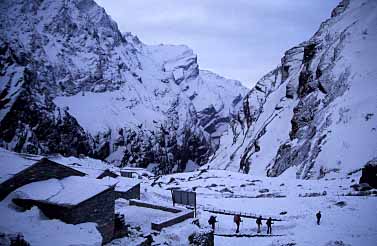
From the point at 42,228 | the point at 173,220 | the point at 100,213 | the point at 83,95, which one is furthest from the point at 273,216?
the point at 83,95

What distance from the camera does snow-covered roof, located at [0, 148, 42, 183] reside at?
12.9m

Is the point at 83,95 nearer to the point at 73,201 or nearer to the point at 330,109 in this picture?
the point at 330,109

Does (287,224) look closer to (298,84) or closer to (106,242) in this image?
(106,242)

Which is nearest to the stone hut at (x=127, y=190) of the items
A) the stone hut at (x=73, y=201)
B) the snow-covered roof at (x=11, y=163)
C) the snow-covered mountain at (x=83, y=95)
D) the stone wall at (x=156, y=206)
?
the stone wall at (x=156, y=206)

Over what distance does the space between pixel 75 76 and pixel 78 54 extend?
1418 cm

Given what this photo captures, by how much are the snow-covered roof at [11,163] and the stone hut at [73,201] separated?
0.75m

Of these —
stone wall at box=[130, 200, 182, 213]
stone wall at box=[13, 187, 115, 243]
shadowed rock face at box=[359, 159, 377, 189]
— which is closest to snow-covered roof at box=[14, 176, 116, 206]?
stone wall at box=[13, 187, 115, 243]

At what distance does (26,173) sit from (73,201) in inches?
110

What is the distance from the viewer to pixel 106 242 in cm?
1330

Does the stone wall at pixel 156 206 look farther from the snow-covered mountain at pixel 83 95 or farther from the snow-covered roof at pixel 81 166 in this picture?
the snow-covered mountain at pixel 83 95

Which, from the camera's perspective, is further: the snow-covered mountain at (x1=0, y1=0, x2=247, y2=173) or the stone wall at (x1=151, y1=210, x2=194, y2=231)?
the snow-covered mountain at (x1=0, y1=0, x2=247, y2=173)

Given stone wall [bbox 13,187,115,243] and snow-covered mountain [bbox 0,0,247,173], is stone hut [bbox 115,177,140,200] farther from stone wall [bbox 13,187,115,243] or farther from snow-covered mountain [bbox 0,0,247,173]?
snow-covered mountain [bbox 0,0,247,173]

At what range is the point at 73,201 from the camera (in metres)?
12.3

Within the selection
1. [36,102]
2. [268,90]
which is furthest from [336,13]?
[36,102]
